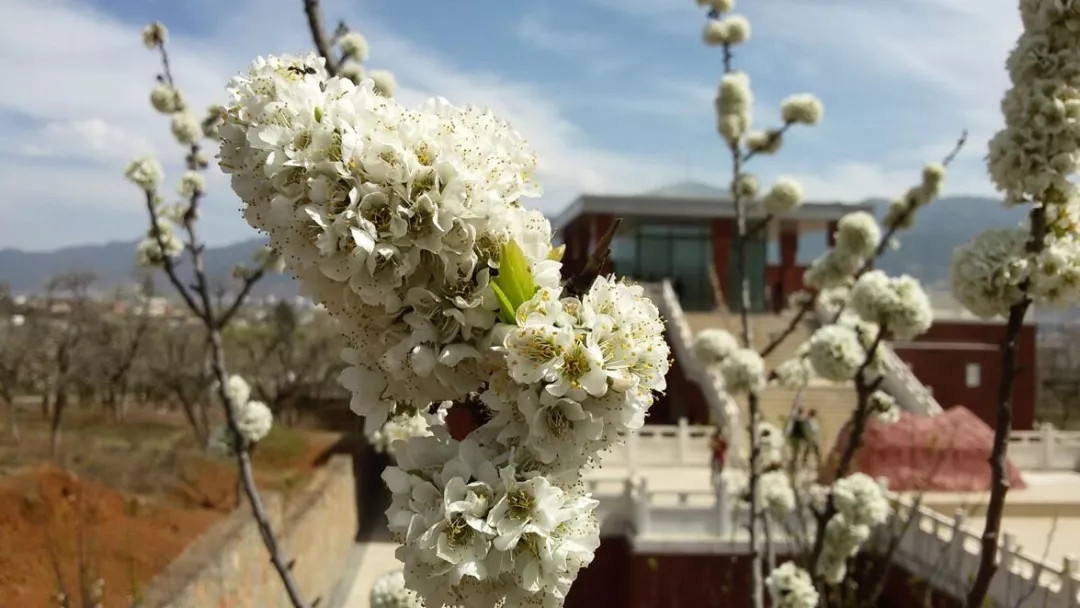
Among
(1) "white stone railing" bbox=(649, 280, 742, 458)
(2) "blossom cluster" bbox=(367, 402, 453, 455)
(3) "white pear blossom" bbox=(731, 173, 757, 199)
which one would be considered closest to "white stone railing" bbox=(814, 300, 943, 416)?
(1) "white stone railing" bbox=(649, 280, 742, 458)

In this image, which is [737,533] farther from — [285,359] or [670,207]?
[285,359]

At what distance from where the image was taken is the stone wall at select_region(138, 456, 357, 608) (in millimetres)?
5203

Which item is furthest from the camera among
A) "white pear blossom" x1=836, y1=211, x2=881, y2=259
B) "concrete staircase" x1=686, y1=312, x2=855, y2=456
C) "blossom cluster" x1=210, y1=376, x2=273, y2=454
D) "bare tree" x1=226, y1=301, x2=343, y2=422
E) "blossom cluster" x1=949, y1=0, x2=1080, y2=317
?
"bare tree" x1=226, y1=301, x2=343, y2=422

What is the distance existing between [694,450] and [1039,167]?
11.3m

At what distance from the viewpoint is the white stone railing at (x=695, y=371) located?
13039 mm

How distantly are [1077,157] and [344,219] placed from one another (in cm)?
207

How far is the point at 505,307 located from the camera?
1142 mm

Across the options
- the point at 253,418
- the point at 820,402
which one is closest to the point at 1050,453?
the point at 820,402

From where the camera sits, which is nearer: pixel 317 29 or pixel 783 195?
Result: pixel 317 29

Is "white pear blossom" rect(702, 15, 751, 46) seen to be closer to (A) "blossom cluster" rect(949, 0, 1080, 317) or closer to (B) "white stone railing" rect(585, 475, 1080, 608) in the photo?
(A) "blossom cluster" rect(949, 0, 1080, 317)

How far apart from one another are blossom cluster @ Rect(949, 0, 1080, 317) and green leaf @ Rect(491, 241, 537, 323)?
1.72 m

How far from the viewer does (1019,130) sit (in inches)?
89.0

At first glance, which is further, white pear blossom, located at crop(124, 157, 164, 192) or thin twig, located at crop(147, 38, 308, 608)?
white pear blossom, located at crop(124, 157, 164, 192)

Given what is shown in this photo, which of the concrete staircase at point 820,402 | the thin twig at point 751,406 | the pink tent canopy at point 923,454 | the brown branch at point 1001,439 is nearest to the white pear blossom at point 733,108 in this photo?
the thin twig at point 751,406
